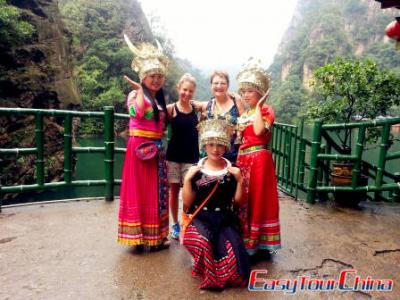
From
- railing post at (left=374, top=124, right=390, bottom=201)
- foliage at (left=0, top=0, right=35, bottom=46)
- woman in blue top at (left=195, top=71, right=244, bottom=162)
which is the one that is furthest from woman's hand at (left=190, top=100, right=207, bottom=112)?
foliage at (left=0, top=0, right=35, bottom=46)

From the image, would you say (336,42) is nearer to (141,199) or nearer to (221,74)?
(221,74)

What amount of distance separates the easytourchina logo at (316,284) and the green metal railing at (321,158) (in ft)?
5.68

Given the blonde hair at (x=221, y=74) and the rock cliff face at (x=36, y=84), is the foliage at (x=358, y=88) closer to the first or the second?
the blonde hair at (x=221, y=74)

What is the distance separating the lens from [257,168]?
266 centimetres

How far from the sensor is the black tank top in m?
2.92

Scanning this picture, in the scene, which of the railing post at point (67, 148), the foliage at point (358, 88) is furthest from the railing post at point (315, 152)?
the railing post at point (67, 148)

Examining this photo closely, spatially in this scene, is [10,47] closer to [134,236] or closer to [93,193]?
[93,193]

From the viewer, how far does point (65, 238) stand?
307 cm

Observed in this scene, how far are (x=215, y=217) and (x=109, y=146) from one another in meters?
1.84

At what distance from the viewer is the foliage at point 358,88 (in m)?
4.93

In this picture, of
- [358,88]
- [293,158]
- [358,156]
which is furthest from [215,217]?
[358,88]

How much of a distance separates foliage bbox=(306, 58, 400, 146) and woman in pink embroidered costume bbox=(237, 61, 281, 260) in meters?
2.54

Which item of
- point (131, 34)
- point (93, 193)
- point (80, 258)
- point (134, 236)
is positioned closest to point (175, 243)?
point (134, 236)

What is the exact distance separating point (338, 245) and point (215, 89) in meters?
1.78
